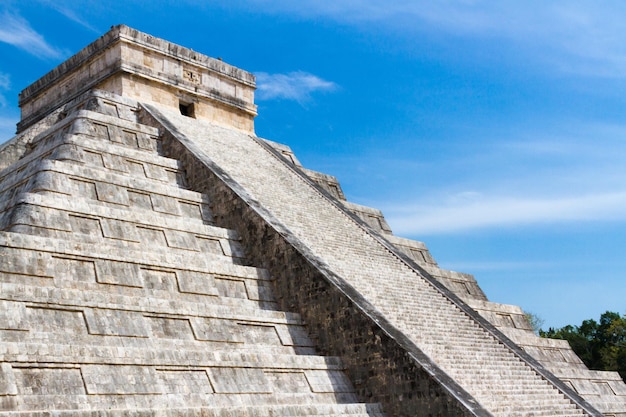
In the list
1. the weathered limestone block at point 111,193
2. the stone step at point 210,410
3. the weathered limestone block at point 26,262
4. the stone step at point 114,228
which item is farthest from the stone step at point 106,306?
the weathered limestone block at point 111,193

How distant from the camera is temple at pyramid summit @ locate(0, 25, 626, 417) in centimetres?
1029

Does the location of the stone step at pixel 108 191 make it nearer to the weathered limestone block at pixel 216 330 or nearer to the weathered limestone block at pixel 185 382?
the weathered limestone block at pixel 216 330

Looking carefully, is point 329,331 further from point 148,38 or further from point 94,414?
point 148,38

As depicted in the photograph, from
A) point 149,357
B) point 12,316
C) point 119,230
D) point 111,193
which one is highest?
point 111,193

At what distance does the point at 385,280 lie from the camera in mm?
15711

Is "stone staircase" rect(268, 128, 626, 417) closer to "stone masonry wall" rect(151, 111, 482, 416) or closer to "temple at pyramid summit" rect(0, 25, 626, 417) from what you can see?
"temple at pyramid summit" rect(0, 25, 626, 417)

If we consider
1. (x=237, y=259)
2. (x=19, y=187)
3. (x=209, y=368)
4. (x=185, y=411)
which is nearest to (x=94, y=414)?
(x=185, y=411)

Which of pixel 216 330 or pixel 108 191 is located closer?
pixel 216 330

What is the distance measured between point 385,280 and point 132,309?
5.93m

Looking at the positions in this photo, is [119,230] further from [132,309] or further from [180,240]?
[132,309]

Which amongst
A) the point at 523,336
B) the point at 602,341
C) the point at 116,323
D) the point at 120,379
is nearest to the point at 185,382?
the point at 120,379

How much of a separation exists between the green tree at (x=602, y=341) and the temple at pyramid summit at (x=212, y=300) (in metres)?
13.1

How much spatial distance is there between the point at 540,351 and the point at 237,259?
26.1 feet

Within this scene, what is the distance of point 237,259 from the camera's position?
1502cm
